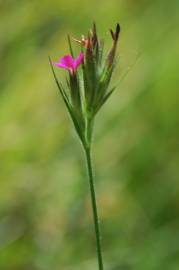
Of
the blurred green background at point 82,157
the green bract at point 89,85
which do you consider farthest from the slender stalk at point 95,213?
the blurred green background at point 82,157

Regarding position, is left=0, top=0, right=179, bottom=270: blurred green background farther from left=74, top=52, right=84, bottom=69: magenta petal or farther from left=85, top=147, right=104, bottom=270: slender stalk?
left=85, top=147, right=104, bottom=270: slender stalk

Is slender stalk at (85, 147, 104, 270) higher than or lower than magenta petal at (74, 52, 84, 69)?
lower

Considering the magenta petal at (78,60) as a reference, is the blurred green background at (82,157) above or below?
below

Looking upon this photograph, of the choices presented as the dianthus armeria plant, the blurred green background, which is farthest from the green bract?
the blurred green background

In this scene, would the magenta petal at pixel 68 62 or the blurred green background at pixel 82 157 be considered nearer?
the magenta petal at pixel 68 62

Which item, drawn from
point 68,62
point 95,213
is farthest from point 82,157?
point 95,213

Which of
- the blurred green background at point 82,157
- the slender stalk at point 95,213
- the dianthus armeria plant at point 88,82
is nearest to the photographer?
the slender stalk at point 95,213

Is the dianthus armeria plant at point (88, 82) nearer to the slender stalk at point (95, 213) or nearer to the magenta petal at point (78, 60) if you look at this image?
the magenta petal at point (78, 60)

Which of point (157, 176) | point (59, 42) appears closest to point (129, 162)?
point (157, 176)

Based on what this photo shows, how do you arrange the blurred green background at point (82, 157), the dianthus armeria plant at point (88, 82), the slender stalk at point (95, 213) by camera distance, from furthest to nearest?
the blurred green background at point (82, 157), the dianthus armeria plant at point (88, 82), the slender stalk at point (95, 213)

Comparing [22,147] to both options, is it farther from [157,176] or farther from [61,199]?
[157,176]
